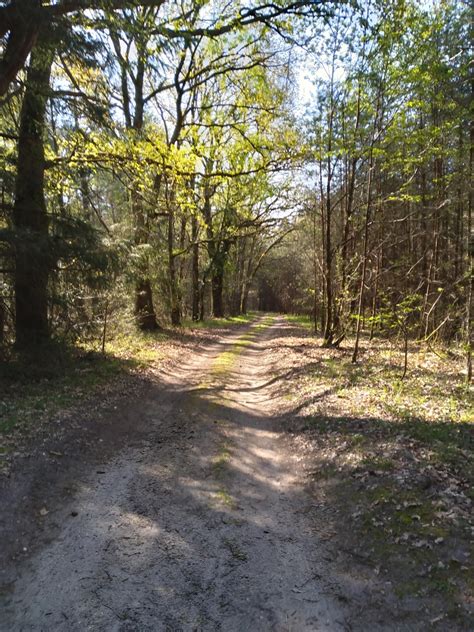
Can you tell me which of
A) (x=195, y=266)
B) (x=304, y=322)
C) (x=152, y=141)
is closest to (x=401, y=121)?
(x=152, y=141)

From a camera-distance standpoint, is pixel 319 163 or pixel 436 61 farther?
pixel 319 163

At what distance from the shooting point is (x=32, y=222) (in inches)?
330

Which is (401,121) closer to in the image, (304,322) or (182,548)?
(182,548)

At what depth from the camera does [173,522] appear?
14.0 ft

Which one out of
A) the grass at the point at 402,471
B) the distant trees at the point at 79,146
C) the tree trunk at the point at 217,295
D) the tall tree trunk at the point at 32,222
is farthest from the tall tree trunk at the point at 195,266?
the grass at the point at 402,471

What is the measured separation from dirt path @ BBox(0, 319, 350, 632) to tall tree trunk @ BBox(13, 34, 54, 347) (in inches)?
151

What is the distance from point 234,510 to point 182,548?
2.85ft

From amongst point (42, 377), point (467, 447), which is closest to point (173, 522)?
point (467, 447)

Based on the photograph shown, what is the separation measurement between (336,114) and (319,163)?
7.78ft

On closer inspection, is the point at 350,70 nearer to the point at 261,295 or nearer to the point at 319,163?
the point at 319,163

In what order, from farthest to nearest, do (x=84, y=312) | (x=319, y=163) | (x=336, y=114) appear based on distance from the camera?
(x=319, y=163) < (x=336, y=114) < (x=84, y=312)

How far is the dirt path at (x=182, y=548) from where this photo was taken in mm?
3090

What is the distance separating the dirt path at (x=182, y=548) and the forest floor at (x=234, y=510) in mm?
16

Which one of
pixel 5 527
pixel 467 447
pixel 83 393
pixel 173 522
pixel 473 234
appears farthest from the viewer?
pixel 473 234
